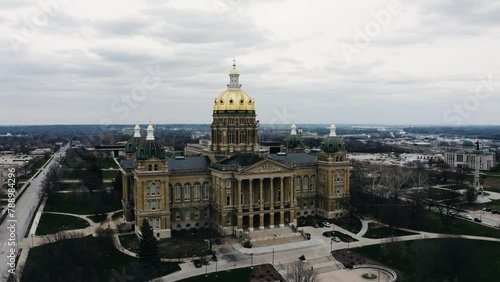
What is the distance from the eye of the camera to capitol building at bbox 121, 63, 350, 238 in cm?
7419

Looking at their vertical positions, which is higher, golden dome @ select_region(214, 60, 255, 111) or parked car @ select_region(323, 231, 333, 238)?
→ golden dome @ select_region(214, 60, 255, 111)

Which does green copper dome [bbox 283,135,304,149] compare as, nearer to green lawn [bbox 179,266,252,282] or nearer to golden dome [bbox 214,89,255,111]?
golden dome [bbox 214,89,255,111]

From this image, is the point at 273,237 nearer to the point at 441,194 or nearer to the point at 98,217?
the point at 98,217

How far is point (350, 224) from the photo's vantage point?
83188 millimetres

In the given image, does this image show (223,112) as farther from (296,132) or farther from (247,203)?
(296,132)

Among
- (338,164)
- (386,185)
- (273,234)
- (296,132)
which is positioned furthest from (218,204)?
(386,185)

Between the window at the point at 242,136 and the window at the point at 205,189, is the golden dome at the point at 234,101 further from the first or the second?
the window at the point at 205,189

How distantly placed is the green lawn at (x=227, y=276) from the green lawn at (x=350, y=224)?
92.3ft

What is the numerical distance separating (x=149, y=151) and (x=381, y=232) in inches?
1819

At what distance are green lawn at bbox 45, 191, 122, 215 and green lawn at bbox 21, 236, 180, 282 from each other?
1190 inches

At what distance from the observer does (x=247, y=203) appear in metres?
78.6

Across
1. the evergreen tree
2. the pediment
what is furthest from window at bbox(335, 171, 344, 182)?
the evergreen tree

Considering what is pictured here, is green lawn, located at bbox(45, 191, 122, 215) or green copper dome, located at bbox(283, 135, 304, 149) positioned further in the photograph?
green copper dome, located at bbox(283, 135, 304, 149)

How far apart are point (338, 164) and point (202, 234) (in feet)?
108
